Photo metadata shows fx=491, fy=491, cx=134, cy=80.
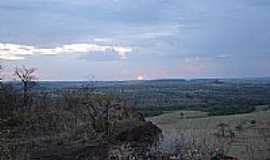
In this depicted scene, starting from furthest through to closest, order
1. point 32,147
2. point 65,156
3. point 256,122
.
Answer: point 256,122 < point 32,147 < point 65,156

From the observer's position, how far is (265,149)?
67.6 feet

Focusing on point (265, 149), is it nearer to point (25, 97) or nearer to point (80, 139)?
point (80, 139)

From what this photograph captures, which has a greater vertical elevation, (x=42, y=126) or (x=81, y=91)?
(x=81, y=91)

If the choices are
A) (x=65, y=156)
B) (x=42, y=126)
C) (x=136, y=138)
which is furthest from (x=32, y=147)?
(x=42, y=126)

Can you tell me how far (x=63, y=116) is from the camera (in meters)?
33.7

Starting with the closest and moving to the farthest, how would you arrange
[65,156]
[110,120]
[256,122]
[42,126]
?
[65,156] → [110,120] → [42,126] → [256,122]

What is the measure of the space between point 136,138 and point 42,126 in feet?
27.9

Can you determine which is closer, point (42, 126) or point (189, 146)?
point (189, 146)

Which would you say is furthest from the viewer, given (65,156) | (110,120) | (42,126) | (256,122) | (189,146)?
(256,122)

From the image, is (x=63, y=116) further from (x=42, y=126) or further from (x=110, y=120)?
(x=110, y=120)

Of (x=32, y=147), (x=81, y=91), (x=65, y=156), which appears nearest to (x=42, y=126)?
(x=81, y=91)

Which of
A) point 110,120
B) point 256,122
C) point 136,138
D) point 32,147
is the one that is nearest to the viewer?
point 32,147

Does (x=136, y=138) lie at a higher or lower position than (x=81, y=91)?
lower

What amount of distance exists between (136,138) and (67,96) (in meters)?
11.5
